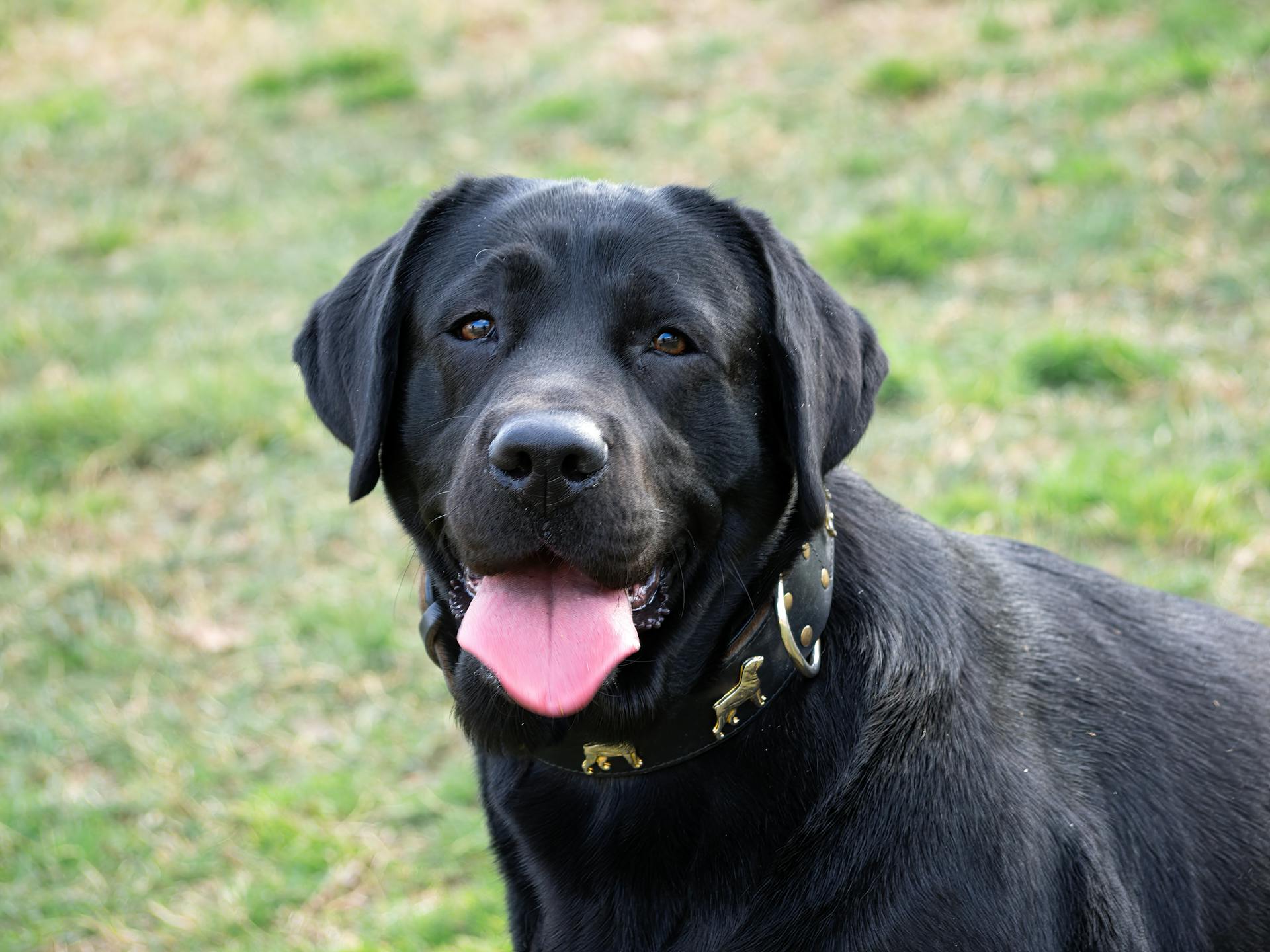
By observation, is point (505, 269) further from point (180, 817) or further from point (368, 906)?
Answer: point (180, 817)

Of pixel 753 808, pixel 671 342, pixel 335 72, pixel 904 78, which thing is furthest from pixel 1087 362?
pixel 335 72

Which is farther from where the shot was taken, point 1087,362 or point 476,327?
point 1087,362

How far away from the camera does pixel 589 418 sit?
253 centimetres

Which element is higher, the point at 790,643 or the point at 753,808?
the point at 790,643

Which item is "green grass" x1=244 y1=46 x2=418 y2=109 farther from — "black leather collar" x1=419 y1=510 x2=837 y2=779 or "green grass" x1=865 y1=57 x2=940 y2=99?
"black leather collar" x1=419 y1=510 x2=837 y2=779

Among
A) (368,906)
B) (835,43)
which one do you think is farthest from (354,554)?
(835,43)

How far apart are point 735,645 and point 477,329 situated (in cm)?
88

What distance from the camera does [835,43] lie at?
30.3ft

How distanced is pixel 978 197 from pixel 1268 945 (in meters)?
5.19

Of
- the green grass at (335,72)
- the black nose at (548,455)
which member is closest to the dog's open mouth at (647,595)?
the black nose at (548,455)

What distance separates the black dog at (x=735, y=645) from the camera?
2.57 metres

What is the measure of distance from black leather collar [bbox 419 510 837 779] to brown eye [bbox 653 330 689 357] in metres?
0.49

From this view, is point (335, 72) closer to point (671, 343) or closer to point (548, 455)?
point (671, 343)

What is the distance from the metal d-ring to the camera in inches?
103
